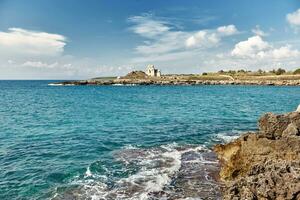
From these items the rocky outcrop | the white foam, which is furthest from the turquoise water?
the rocky outcrop

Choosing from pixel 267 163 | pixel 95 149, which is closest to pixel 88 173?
pixel 95 149

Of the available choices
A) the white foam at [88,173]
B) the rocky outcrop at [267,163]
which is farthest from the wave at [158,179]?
the rocky outcrop at [267,163]

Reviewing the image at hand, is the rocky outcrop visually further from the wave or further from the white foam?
the white foam

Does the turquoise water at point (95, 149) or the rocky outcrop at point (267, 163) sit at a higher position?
the rocky outcrop at point (267, 163)

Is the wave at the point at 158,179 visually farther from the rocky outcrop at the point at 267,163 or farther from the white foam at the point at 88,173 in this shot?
the rocky outcrop at the point at 267,163

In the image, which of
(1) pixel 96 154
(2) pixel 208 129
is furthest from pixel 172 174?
(2) pixel 208 129

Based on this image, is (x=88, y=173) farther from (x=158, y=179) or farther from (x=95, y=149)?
(x=95, y=149)

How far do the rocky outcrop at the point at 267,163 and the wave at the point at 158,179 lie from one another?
144 centimetres

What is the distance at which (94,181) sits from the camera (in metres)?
20.9

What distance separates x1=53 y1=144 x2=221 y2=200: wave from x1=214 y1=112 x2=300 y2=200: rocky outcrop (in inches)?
56.6

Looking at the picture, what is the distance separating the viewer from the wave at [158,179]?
18172 mm

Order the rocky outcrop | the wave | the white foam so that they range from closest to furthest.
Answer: the rocky outcrop < the wave < the white foam

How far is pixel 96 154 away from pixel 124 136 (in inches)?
297

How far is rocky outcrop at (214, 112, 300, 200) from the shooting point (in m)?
11.3
